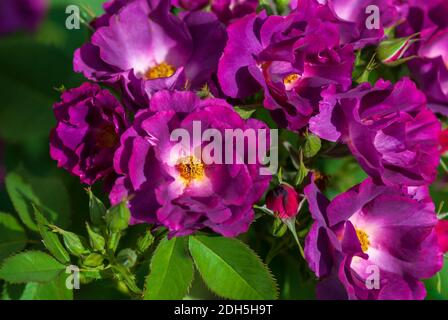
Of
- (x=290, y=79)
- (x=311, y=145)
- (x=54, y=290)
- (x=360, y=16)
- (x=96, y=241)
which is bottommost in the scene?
(x=54, y=290)

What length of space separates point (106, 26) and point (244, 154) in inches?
15.7

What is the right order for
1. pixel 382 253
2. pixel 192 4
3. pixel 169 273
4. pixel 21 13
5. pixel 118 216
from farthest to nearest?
pixel 21 13
pixel 192 4
pixel 382 253
pixel 169 273
pixel 118 216

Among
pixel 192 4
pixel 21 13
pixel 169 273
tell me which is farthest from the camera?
pixel 21 13

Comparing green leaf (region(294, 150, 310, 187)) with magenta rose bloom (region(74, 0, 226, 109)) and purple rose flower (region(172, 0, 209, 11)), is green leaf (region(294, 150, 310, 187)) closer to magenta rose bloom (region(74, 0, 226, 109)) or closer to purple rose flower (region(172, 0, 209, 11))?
magenta rose bloom (region(74, 0, 226, 109))

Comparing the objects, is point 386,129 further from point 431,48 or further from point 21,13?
point 21,13

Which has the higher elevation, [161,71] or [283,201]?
[161,71]

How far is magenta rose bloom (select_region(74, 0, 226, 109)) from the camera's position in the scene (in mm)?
1193

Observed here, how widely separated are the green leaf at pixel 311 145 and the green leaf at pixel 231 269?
0.67 ft

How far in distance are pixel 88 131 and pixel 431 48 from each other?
2.43 feet

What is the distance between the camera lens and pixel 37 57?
159 cm

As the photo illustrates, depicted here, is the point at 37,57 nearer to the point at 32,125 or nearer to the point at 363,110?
the point at 32,125

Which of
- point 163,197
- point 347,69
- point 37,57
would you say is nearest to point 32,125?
point 37,57

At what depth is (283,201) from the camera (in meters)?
1.07

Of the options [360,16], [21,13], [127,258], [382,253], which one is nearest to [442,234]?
[382,253]
